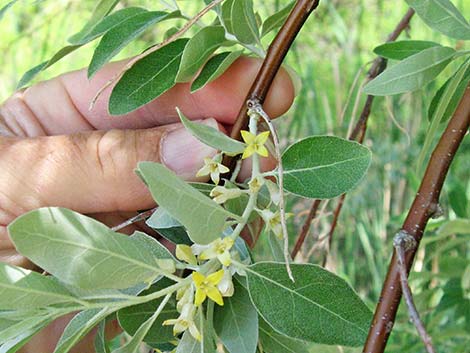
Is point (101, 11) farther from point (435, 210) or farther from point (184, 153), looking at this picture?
point (435, 210)

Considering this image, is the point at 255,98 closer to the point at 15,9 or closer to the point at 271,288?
→ the point at 271,288

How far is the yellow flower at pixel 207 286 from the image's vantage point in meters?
0.38

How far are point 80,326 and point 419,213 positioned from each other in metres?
0.19

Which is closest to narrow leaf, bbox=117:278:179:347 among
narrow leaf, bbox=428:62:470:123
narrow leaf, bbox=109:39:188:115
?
narrow leaf, bbox=109:39:188:115

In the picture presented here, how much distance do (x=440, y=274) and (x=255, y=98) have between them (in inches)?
18.8

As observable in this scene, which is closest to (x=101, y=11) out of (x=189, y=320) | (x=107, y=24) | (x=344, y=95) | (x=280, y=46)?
(x=107, y=24)

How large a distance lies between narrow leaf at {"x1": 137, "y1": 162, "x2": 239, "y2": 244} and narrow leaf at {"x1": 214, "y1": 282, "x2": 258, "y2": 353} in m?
0.08

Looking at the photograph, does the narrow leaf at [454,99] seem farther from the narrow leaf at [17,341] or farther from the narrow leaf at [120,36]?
the narrow leaf at [17,341]

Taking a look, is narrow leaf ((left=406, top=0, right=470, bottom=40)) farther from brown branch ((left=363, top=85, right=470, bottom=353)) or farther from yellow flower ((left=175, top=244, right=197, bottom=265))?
yellow flower ((left=175, top=244, right=197, bottom=265))

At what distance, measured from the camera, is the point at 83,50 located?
1.71 meters

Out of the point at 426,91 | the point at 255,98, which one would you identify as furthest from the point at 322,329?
the point at 426,91

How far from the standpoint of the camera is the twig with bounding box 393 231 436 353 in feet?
1.06

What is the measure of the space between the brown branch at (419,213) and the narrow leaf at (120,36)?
0.71 ft

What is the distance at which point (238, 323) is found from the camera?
1.43 ft
